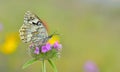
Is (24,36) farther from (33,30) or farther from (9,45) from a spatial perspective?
(9,45)

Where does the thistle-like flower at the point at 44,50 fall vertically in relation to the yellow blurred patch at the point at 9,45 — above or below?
above

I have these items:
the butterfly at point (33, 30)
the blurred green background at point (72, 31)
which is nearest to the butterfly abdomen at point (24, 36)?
the butterfly at point (33, 30)

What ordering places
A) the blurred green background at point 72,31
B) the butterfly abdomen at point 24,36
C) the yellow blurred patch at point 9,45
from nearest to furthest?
1. the butterfly abdomen at point 24,36
2. the yellow blurred patch at point 9,45
3. the blurred green background at point 72,31

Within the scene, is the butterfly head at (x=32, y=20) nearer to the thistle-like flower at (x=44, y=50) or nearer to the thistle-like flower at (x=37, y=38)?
the thistle-like flower at (x=37, y=38)

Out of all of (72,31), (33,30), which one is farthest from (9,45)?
(33,30)

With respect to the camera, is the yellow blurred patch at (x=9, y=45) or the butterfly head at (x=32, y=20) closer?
the butterfly head at (x=32, y=20)
